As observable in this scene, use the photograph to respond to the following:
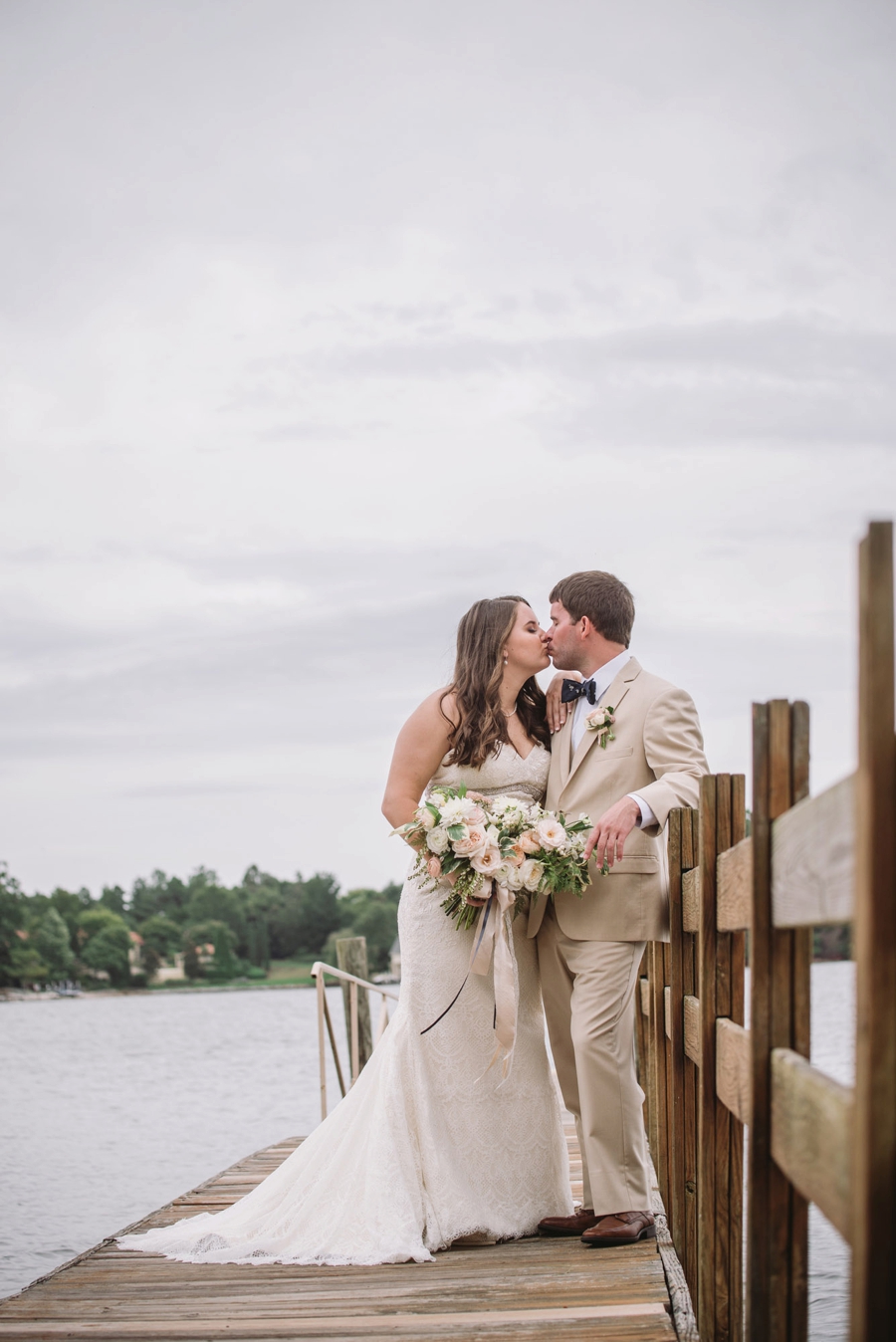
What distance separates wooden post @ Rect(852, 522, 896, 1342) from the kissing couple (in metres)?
2.56

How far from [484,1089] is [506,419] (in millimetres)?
54010

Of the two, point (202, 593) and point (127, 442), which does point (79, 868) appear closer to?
point (202, 593)

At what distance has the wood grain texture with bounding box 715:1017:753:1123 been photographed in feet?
8.02

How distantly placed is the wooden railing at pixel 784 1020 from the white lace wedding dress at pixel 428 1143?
561 mm

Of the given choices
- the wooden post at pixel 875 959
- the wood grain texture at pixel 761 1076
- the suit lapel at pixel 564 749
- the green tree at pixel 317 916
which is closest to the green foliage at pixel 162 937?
the green tree at pixel 317 916

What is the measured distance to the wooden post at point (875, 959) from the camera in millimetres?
1362

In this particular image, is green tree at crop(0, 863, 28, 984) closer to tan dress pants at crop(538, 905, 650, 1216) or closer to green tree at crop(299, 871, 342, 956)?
green tree at crop(299, 871, 342, 956)

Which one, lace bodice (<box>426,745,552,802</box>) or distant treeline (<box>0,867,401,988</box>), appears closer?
lace bodice (<box>426,745,552,802</box>)

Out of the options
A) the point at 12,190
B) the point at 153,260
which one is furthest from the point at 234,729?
the point at 12,190

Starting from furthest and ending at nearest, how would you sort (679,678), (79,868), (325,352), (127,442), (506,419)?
(79,868), (506,419), (325,352), (127,442), (679,678)

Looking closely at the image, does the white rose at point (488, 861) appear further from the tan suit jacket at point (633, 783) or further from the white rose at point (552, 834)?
the tan suit jacket at point (633, 783)

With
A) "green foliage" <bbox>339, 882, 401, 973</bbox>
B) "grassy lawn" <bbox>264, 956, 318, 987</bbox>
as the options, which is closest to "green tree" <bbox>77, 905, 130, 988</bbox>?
"grassy lawn" <bbox>264, 956, 318, 987</bbox>

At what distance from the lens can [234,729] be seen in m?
67.1

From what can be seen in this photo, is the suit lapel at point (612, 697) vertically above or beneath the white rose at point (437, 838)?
above
